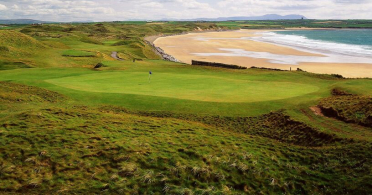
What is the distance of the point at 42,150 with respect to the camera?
12172mm

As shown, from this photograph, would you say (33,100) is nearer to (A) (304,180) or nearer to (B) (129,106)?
(B) (129,106)

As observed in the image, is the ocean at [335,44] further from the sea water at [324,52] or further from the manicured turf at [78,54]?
the manicured turf at [78,54]

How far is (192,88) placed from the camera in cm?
2559

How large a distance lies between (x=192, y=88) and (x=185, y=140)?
11386 mm

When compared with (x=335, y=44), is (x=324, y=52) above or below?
below

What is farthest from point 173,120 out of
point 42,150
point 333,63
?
point 333,63

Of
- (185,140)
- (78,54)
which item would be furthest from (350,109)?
(78,54)

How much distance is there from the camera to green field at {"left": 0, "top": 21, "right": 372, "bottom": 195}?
1091 centimetres

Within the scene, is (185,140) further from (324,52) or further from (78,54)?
(324,52)

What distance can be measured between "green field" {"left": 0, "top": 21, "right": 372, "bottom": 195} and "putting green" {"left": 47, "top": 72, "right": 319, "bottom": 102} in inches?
5.8

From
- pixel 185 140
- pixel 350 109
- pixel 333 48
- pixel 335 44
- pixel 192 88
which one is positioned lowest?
pixel 185 140

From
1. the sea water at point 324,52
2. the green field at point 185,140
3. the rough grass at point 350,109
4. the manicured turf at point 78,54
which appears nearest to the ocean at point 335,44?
the sea water at point 324,52

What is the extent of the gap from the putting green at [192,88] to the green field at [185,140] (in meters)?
0.15

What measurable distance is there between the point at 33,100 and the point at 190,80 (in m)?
14.2
